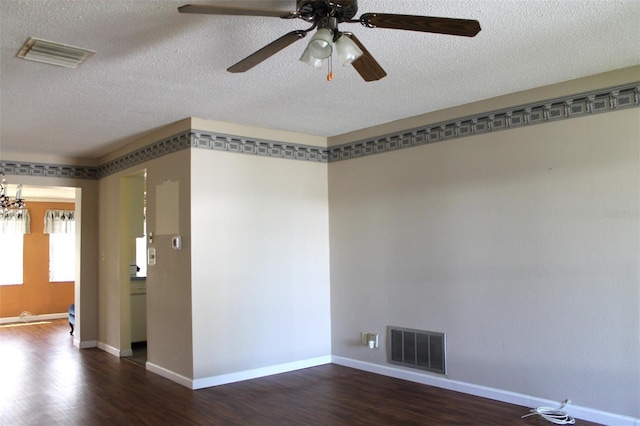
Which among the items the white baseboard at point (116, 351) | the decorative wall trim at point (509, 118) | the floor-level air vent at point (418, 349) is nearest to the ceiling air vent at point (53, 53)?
the decorative wall trim at point (509, 118)

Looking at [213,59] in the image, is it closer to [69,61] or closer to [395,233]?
[69,61]

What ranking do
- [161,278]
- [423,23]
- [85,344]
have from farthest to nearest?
[85,344] → [161,278] → [423,23]

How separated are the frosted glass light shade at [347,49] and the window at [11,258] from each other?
9381mm

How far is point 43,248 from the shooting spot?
9.69 m

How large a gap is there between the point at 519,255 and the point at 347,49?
251 cm

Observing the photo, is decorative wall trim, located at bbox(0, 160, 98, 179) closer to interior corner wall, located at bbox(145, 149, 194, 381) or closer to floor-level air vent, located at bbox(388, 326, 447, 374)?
interior corner wall, located at bbox(145, 149, 194, 381)

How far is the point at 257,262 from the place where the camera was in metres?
5.03

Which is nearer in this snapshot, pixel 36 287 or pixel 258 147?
pixel 258 147

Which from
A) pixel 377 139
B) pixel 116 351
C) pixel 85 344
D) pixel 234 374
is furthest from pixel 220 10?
pixel 85 344

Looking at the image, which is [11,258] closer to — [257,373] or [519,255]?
[257,373]

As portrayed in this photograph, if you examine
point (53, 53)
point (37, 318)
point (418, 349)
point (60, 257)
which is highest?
point (53, 53)

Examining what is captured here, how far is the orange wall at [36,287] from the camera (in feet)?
30.5

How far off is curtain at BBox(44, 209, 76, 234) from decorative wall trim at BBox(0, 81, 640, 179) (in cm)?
386

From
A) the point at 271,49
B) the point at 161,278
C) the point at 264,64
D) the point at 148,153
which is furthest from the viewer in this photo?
the point at 148,153
